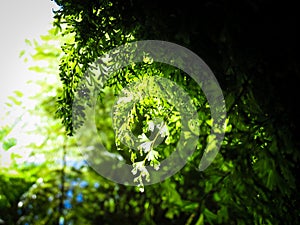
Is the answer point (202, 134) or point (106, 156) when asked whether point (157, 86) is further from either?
point (106, 156)

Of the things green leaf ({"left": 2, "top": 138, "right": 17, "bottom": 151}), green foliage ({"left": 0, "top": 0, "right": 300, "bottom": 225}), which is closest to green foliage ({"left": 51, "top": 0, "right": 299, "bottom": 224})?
green foliage ({"left": 0, "top": 0, "right": 300, "bottom": 225})

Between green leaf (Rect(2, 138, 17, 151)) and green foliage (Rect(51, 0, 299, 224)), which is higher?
green leaf (Rect(2, 138, 17, 151))

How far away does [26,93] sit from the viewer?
215 cm

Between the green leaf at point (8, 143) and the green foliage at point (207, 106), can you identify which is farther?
the green leaf at point (8, 143)

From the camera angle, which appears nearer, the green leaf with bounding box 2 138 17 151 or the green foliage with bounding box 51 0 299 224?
the green foliage with bounding box 51 0 299 224

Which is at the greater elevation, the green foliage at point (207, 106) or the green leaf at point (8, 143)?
the green leaf at point (8, 143)

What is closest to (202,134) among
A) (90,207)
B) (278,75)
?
(278,75)

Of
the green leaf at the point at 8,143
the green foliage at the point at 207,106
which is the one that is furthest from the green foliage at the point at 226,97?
the green leaf at the point at 8,143

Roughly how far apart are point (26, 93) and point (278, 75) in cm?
189

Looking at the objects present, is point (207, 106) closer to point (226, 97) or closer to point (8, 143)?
point (226, 97)

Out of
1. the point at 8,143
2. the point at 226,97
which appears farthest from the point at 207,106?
the point at 8,143

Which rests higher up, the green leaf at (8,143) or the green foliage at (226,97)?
the green leaf at (8,143)

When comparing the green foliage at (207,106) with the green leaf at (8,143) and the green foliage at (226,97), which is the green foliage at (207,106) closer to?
the green foliage at (226,97)

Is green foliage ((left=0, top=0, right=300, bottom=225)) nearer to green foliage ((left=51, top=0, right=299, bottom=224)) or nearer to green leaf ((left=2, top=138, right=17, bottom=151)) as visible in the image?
green foliage ((left=51, top=0, right=299, bottom=224))
